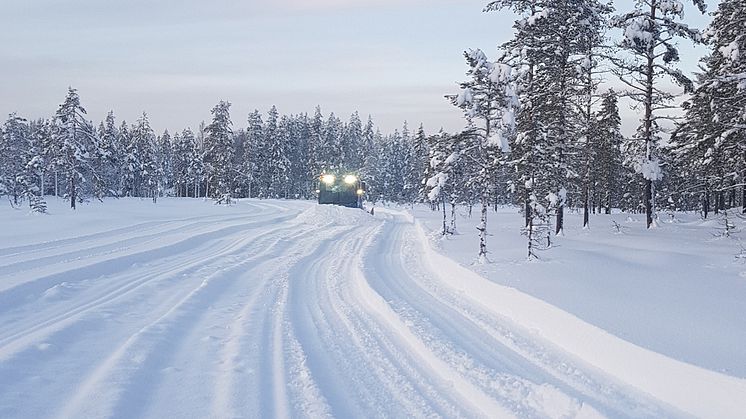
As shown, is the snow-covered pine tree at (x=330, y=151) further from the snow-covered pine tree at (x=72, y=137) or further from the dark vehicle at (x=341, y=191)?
the snow-covered pine tree at (x=72, y=137)

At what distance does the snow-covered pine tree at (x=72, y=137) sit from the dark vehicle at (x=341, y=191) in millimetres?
22288

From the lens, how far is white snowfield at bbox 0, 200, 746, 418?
5.56 metres

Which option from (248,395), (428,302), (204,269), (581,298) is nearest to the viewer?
(248,395)

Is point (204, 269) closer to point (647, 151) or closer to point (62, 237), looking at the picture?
point (62, 237)

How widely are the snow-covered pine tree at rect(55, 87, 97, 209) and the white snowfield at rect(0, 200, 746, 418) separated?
36635 millimetres

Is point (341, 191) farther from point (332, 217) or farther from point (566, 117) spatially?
point (566, 117)

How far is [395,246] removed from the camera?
23453 millimetres

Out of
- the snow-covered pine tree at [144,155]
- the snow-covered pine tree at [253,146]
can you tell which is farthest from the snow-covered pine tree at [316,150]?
the snow-covered pine tree at [144,155]

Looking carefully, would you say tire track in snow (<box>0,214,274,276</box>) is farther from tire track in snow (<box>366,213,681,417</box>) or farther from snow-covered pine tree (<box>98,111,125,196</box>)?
snow-covered pine tree (<box>98,111,125,196</box>)

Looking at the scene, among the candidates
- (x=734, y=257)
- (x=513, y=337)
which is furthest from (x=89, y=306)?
(x=734, y=257)

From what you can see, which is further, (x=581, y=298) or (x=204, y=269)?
(x=204, y=269)

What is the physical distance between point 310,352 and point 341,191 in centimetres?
4057

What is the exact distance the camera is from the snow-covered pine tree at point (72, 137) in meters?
45.8

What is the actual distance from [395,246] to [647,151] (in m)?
11.8
